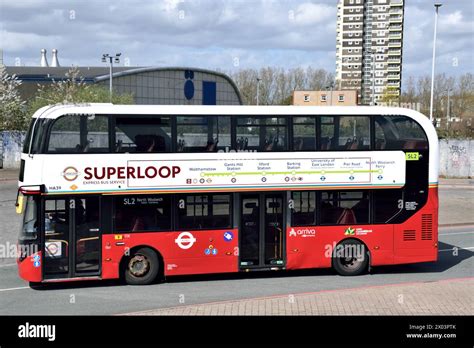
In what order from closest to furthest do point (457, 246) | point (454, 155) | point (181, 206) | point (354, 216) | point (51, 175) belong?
point (51, 175) < point (181, 206) < point (354, 216) < point (457, 246) < point (454, 155)

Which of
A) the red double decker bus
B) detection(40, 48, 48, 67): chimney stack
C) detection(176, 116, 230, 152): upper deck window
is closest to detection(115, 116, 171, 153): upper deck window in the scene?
the red double decker bus

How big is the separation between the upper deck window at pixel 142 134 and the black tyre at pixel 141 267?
2.31m

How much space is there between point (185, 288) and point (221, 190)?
2324 millimetres

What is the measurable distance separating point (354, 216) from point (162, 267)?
4721mm

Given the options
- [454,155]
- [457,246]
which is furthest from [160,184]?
[454,155]

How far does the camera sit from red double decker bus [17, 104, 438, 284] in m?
12.7

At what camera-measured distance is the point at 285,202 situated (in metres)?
13.9

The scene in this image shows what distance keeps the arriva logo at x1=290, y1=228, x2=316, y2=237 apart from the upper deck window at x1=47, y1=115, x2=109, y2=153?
15.4 ft

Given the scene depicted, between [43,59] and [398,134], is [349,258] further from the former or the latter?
[43,59]

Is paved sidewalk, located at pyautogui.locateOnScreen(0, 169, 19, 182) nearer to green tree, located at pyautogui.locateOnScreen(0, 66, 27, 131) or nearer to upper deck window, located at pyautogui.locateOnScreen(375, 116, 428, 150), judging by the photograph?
green tree, located at pyautogui.locateOnScreen(0, 66, 27, 131)

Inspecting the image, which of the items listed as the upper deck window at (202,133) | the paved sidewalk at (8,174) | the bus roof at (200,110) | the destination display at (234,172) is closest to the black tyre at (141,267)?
the destination display at (234,172)

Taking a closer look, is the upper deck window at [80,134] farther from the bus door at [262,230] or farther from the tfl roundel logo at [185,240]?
the bus door at [262,230]

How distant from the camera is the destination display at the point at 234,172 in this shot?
1273 centimetres
